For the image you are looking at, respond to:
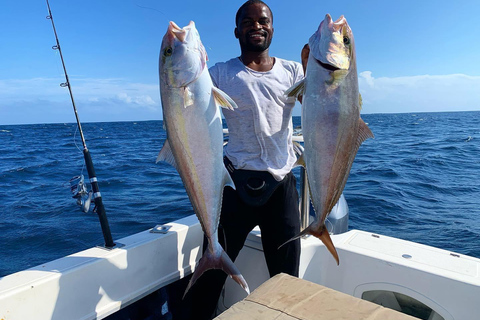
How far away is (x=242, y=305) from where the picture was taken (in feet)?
5.58

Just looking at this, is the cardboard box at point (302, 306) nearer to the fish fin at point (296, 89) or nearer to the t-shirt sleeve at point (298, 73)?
the fish fin at point (296, 89)

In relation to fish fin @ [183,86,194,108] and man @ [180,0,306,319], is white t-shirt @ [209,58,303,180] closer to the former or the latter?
man @ [180,0,306,319]

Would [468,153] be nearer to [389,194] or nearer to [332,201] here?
[389,194]

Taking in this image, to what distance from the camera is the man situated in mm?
2336

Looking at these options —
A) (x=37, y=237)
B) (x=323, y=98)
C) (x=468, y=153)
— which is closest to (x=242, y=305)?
(x=323, y=98)

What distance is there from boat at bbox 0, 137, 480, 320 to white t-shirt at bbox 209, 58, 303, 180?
68 cm

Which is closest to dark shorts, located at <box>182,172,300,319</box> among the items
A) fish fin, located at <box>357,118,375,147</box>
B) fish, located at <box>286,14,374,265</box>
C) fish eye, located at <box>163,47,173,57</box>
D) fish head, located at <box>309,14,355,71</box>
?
fish, located at <box>286,14,374,265</box>

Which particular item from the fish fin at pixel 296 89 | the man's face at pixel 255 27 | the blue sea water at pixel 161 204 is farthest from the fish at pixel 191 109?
the blue sea water at pixel 161 204

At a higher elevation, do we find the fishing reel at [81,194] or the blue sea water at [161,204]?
the fishing reel at [81,194]

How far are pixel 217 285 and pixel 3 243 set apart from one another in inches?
255

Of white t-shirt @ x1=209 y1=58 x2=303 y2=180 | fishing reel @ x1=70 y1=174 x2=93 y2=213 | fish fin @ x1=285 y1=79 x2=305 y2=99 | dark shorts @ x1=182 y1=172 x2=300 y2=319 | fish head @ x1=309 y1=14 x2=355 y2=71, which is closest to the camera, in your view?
fish head @ x1=309 y1=14 x2=355 y2=71

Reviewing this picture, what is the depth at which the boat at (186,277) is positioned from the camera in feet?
7.25

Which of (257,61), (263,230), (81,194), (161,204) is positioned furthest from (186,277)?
(161,204)

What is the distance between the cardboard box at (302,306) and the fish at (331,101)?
670 mm
